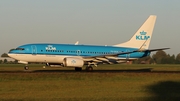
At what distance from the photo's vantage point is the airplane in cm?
4841

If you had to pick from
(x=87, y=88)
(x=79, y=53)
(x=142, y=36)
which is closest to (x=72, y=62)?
(x=79, y=53)

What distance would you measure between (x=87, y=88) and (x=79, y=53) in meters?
23.4

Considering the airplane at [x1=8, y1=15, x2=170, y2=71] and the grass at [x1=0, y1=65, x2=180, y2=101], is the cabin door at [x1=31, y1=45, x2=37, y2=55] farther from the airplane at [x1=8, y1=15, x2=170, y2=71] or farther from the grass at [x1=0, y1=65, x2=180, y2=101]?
the grass at [x1=0, y1=65, x2=180, y2=101]

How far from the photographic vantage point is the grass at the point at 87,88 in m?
21.6

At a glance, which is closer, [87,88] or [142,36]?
[87,88]

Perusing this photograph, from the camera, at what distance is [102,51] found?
53031mm

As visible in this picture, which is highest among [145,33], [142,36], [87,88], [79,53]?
[145,33]

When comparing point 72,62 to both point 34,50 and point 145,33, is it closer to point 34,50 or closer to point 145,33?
point 34,50

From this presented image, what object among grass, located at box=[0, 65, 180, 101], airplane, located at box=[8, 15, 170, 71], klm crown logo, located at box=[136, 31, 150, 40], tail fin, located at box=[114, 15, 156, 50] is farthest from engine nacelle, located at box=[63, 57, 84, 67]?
klm crown logo, located at box=[136, 31, 150, 40]


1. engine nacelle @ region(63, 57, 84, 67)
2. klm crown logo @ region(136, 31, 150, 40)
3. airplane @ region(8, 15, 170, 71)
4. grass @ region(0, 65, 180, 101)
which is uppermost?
klm crown logo @ region(136, 31, 150, 40)

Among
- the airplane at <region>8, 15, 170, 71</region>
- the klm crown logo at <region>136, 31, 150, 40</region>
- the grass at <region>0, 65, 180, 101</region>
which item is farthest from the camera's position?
the klm crown logo at <region>136, 31, 150, 40</region>

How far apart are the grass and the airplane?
12178mm

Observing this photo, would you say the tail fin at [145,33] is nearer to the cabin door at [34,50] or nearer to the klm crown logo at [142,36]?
the klm crown logo at [142,36]

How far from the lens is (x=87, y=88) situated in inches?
1076
